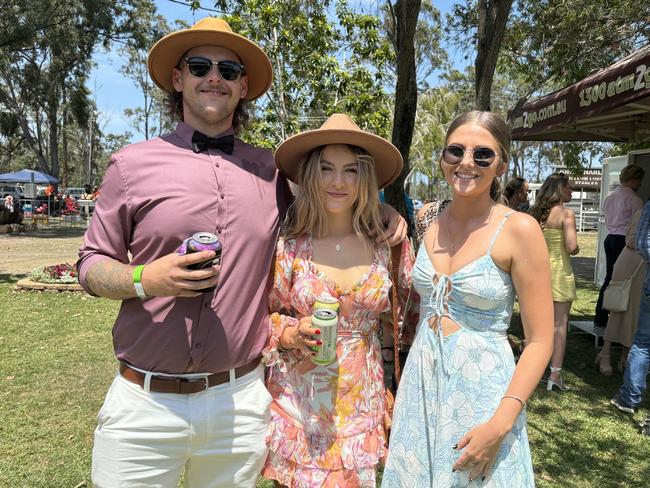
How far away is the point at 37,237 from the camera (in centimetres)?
1889

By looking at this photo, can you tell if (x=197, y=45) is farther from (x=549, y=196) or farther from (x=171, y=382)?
(x=549, y=196)

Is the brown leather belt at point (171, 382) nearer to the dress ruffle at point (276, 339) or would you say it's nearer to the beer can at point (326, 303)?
the dress ruffle at point (276, 339)

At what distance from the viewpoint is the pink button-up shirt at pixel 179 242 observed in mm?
1908

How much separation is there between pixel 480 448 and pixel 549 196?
4.22 meters

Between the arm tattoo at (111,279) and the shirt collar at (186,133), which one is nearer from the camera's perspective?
the arm tattoo at (111,279)

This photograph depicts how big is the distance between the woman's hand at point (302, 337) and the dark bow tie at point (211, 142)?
0.81 m

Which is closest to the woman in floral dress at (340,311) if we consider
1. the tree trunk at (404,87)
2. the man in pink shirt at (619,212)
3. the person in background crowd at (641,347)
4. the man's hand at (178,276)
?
the man's hand at (178,276)

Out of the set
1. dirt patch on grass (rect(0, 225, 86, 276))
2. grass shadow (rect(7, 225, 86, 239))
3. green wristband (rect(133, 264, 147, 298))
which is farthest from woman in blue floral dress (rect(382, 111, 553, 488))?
grass shadow (rect(7, 225, 86, 239))

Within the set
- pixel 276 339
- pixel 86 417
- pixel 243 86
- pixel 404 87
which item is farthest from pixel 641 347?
pixel 86 417

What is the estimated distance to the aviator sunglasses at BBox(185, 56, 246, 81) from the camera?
2.08 meters

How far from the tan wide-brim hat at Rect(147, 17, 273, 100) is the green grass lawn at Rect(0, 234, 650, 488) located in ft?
8.98

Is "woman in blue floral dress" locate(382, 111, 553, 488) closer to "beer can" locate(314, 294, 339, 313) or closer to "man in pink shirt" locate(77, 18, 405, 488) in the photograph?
"beer can" locate(314, 294, 339, 313)

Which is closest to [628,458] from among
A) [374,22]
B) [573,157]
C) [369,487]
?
[369,487]

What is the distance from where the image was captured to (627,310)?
215 inches
